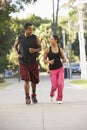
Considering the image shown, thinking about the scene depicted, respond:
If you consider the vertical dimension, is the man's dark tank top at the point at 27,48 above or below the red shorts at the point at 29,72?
above

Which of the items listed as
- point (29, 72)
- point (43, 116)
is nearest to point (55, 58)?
point (29, 72)

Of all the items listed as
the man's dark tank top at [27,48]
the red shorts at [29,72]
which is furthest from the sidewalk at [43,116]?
the man's dark tank top at [27,48]

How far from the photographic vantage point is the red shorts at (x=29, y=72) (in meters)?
13.4

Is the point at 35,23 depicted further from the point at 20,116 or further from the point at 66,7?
the point at 20,116

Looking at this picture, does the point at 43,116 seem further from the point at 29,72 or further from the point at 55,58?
the point at 55,58

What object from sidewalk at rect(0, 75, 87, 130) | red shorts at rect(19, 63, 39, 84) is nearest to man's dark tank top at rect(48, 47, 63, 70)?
red shorts at rect(19, 63, 39, 84)

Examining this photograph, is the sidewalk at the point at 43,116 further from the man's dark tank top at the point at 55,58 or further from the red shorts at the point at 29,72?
the man's dark tank top at the point at 55,58

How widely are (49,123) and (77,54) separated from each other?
98.0m

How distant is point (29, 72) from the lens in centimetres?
1355

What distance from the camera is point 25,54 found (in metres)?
13.5

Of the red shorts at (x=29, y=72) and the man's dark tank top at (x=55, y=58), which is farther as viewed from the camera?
the man's dark tank top at (x=55, y=58)

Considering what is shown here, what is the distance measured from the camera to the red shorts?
1342 cm

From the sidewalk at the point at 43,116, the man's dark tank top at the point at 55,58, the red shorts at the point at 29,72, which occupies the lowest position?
the sidewalk at the point at 43,116

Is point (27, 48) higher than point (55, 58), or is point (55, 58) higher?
point (27, 48)
